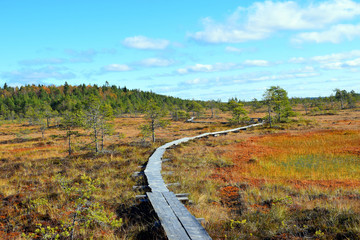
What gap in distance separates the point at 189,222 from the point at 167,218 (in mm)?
646

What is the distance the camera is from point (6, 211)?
311 inches

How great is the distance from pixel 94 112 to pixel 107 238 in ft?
49.7

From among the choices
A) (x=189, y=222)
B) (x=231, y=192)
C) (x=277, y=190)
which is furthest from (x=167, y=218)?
(x=277, y=190)

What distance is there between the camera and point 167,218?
20.3ft

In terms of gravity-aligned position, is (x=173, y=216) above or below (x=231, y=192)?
above

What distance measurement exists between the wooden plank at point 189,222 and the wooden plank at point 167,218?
0.34 ft

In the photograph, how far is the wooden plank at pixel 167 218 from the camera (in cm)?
530

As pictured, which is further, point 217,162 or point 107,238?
point 217,162

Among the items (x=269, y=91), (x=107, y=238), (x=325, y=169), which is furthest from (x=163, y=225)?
(x=269, y=91)

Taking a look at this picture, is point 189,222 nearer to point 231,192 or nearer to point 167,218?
point 167,218

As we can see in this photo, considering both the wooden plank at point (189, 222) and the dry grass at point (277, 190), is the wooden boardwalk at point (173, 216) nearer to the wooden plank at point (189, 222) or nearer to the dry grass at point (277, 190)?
the wooden plank at point (189, 222)

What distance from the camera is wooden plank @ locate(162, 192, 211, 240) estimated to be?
523 centimetres

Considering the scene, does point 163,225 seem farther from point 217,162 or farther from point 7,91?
point 7,91

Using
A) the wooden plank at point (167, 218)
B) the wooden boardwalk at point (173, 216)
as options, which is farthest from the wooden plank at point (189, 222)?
the wooden plank at point (167, 218)
